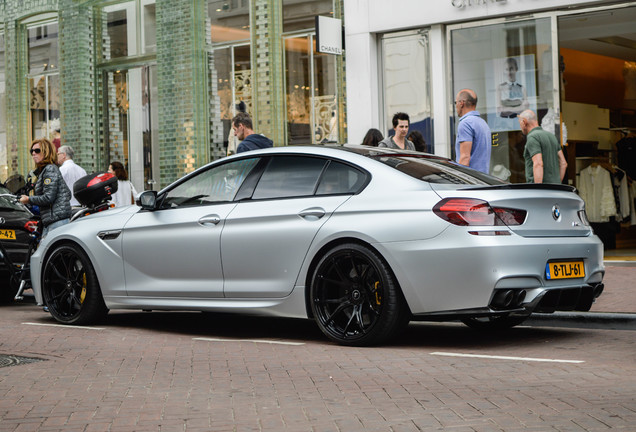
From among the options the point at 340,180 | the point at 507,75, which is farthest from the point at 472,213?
the point at 507,75

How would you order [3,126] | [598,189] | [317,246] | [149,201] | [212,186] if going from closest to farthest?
1. [317,246]
2. [212,186]
3. [149,201]
4. [598,189]
5. [3,126]

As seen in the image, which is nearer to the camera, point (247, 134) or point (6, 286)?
point (247, 134)

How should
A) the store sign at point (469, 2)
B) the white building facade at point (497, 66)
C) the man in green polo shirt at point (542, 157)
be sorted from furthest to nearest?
the store sign at point (469, 2) < the white building facade at point (497, 66) < the man in green polo shirt at point (542, 157)

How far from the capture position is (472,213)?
6852 mm

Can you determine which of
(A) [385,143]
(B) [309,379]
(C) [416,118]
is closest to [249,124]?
(A) [385,143]

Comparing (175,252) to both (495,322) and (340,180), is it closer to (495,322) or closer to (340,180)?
(340,180)

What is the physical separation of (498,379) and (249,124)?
619 cm

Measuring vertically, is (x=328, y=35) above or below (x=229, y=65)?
above

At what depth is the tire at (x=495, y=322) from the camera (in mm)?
8305

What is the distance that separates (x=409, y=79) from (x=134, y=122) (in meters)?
6.58

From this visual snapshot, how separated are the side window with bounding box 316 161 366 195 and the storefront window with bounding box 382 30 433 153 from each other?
304 inches

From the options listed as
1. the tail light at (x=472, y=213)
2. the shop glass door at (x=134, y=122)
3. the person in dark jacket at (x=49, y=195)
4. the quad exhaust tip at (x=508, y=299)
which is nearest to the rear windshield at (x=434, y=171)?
the tail light at (x=472, y=213)

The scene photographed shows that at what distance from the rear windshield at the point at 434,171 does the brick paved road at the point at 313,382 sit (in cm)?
123

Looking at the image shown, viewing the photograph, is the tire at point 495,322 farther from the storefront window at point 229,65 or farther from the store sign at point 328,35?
the storefront window at point 229,65
